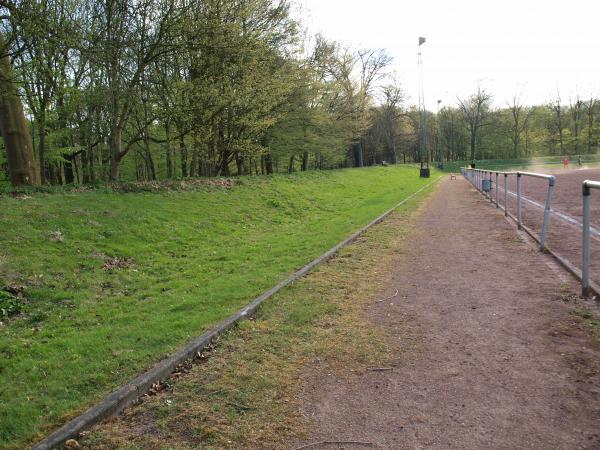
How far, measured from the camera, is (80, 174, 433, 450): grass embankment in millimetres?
2760

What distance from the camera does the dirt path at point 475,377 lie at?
104 inches

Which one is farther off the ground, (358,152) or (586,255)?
(358,152)

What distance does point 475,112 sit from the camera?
3167 inches

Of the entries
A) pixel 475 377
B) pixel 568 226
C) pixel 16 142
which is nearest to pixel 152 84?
pixel 16 142

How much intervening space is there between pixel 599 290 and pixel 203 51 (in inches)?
562

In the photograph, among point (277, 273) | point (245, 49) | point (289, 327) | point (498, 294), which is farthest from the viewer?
point (245, 49)

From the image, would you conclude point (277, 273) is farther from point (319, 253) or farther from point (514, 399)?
point (514, 399)

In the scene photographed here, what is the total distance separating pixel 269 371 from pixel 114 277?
483 cm

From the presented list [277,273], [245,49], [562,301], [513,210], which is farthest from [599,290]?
[245,49]

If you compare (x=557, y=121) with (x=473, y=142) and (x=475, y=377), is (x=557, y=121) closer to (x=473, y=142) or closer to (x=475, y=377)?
(x=473, y=142)

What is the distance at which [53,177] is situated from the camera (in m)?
26.3

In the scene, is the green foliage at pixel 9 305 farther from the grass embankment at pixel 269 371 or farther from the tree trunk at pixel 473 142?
the tree trunk at pixel 473 142

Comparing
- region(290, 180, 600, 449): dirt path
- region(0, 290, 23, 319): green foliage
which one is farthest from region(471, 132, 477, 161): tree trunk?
region(0, 290, 23, 319): green foliage

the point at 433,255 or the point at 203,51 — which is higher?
the point at 203,51
